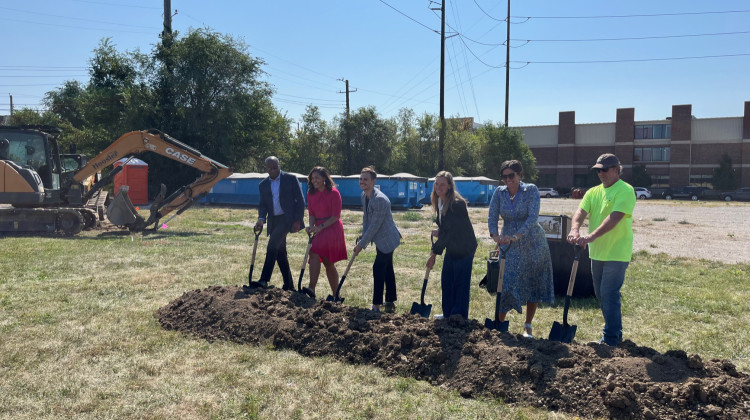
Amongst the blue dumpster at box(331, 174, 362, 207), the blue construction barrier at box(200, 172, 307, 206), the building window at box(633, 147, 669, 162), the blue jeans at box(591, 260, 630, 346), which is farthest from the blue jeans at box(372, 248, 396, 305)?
the building window at box(633, 147, 669, 162)

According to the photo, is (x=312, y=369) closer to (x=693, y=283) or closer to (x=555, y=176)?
(x=693, y=283)

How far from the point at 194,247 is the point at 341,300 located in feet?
24.4

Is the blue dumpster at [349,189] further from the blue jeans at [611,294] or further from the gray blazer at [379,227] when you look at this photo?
the blue jeans at [611,294]

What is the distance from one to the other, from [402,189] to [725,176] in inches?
1730

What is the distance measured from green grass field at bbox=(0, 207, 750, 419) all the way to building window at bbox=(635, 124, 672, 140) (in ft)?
184

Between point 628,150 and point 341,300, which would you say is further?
point 628,150

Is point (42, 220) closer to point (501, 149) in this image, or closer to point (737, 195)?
point (501, 149)

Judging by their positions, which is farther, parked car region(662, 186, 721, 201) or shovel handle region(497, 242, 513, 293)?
parked car region(662, 186, 721, 201)

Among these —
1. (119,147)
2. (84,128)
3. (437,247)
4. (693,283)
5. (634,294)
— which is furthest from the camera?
(84,128)

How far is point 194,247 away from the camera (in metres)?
13.6

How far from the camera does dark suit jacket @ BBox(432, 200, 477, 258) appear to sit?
20.5 feet

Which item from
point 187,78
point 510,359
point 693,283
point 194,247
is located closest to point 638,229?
point 693,283

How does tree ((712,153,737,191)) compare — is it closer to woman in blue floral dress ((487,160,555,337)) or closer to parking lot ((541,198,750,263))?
parking lot ((541,198,750,263))

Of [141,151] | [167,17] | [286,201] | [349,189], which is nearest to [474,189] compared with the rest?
[349,189]
